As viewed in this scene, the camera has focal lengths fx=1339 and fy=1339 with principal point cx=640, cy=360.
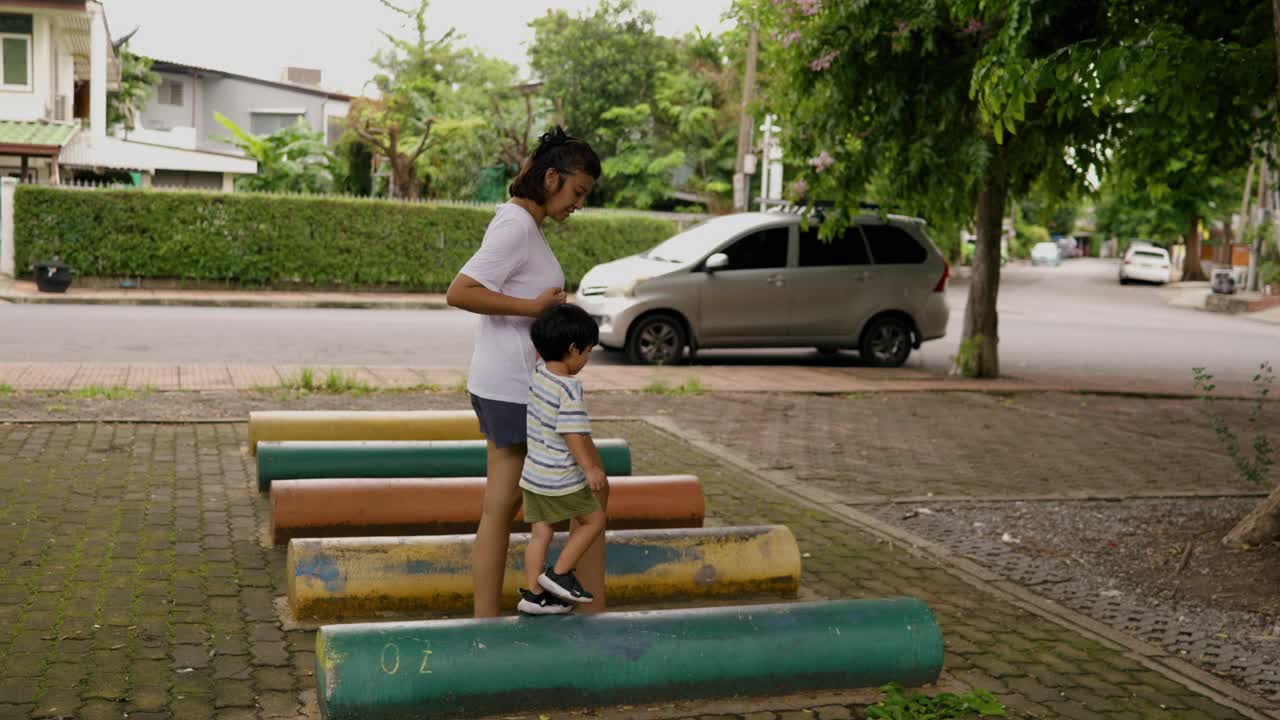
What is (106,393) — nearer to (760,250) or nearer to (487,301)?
(487,301)

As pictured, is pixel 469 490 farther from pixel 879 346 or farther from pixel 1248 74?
pixel 879 346

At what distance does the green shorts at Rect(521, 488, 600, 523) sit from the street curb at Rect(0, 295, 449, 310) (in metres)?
18.2

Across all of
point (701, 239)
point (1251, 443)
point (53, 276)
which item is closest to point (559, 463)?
point (1251, 443)

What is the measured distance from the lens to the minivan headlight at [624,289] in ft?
47.9

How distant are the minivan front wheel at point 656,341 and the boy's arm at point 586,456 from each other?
1036 centimetres

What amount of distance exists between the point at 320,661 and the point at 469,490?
2.28 meters

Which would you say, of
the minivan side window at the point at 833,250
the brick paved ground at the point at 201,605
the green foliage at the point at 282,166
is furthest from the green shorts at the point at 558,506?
the green foliage at the point at 282,166

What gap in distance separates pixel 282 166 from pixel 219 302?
12.0 m

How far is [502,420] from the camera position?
4.34 meters

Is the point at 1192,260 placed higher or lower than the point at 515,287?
higher

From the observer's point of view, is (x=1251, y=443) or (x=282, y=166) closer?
(x=1251, y=443)

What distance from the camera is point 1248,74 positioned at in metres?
7.88

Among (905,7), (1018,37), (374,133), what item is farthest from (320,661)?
(374,133)

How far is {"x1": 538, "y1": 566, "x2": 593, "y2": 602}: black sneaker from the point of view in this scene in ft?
14.5
